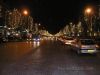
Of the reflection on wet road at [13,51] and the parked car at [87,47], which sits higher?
the parked car at [87,47]

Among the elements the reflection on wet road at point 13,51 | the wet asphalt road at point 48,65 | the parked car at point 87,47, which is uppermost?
the parked car at point 87,47

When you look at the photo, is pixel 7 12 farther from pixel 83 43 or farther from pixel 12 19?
pixel 83 43

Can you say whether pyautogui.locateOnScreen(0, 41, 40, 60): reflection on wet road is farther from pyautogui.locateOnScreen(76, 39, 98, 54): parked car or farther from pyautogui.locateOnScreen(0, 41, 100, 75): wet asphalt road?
pyautogui.locateOnScreen(76, 39, 98, 54): parked car

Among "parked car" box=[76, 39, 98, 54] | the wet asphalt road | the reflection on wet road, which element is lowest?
the wet asphalt road

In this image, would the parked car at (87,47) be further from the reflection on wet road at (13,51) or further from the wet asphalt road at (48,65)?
the reflection on wet road at (13,51)

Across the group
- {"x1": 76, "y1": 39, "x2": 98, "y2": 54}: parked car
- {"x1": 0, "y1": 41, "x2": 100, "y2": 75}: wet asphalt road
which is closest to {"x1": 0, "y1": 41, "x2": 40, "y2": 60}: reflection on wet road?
{"x1": 0, "y1": 41, "x2": 100, "y2": 75}: wet asphalt road

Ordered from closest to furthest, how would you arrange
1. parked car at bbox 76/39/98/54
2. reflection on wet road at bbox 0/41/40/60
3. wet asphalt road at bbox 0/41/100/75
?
1. wet asphalt road at bbox 0/41/100/75
2. reflection on wet road at bbox 0/41/40/60
3. parked car at bbox 76/39/98/54

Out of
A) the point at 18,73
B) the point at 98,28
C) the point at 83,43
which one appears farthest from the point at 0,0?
the point at 18,73

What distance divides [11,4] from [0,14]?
3567 centimetres

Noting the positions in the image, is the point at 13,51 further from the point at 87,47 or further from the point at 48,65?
the point at 48,65

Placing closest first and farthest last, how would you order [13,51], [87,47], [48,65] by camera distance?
[48,65] → [87,47] → [13,51]

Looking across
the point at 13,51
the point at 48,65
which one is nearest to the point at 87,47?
the point at 48,65

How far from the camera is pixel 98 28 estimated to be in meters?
89.8

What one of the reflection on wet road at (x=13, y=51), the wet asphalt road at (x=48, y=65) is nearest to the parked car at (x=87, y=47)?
the wet asphalt road at (x=48, y=65)
